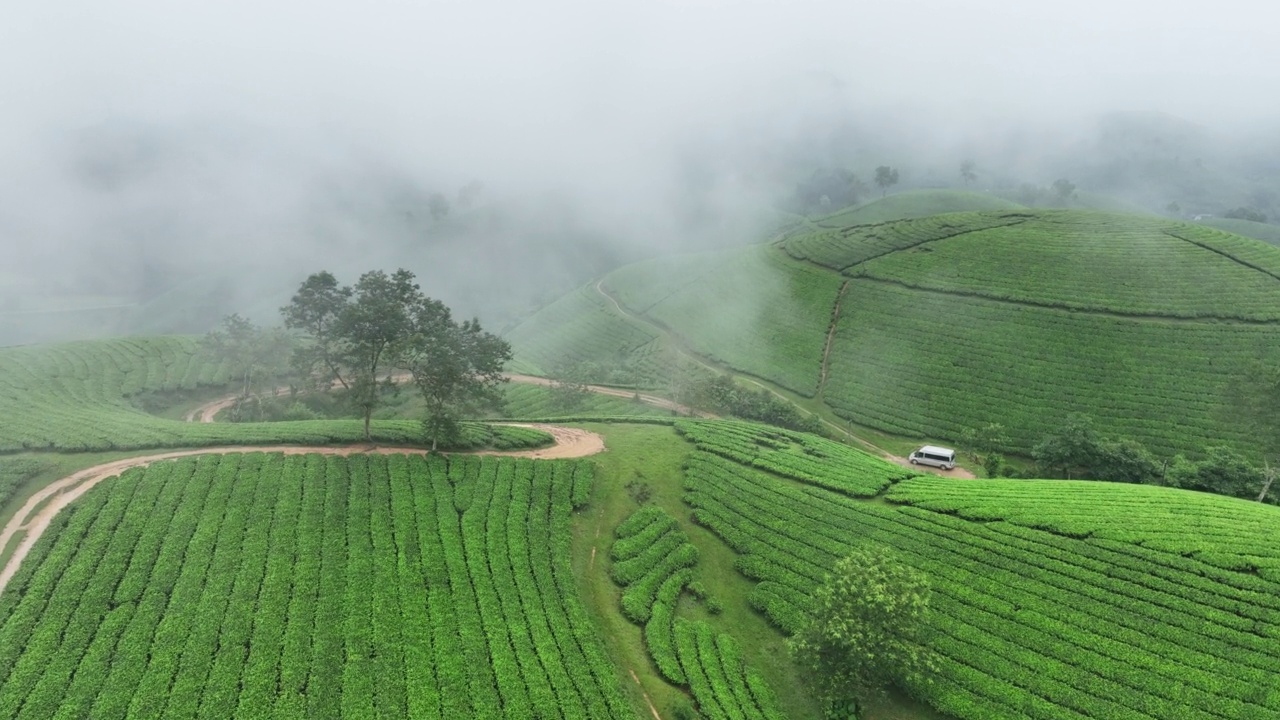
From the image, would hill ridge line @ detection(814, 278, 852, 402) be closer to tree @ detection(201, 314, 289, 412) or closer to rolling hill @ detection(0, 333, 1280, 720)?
rolling hill @ detection(0, 333, 1280, 720)

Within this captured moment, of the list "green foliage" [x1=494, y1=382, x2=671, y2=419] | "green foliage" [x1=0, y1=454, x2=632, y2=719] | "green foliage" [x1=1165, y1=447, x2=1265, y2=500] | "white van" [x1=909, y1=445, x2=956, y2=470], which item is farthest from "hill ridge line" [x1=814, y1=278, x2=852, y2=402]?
"green foliage" [x1=0, y1=454, x2=632, y2=719]

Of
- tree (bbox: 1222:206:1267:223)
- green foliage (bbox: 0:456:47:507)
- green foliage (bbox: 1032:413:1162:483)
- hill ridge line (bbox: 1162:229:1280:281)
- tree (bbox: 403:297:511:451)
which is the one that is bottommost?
green foliage (bbox: 0:456:47:507)

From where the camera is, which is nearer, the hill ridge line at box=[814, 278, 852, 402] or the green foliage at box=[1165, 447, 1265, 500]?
the green foliage at box=[1165, 447, 1265, 500]

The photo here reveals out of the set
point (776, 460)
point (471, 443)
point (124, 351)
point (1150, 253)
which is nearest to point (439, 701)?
point (471, 443)

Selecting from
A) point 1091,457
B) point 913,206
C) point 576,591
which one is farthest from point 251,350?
point 913,206

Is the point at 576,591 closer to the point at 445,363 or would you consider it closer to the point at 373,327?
the point at 445,363

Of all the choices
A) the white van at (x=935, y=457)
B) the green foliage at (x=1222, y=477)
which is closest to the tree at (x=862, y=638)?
the white van at (x=935, y=457)
